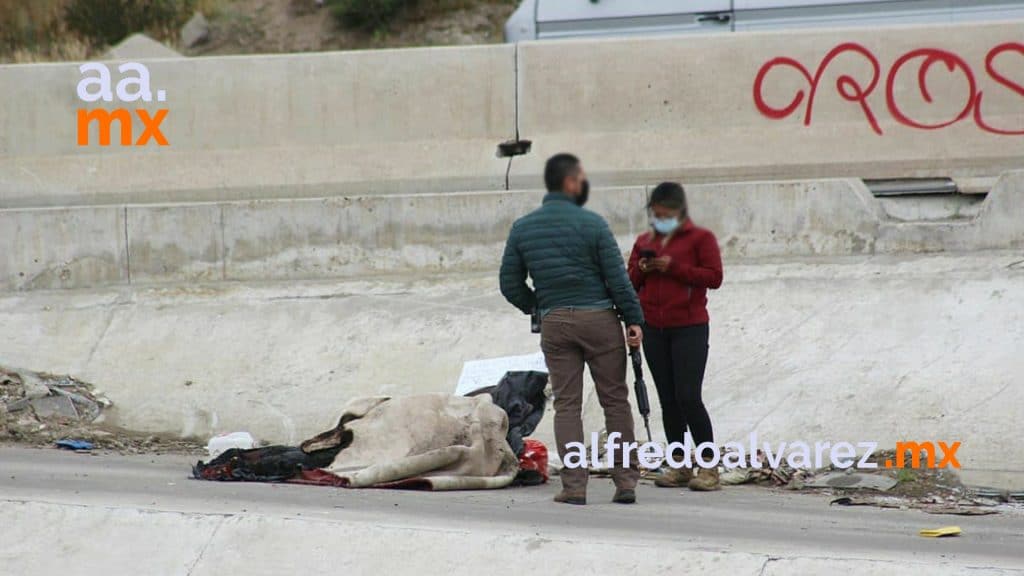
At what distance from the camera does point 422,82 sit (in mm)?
11781

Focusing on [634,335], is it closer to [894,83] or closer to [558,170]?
[558,170]

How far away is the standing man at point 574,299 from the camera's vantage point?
722 centimetres

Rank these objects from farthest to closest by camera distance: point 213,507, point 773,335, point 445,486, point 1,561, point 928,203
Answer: point 928,203 < point 773,335 < point 445,486 < point 213,507 < point 1,561

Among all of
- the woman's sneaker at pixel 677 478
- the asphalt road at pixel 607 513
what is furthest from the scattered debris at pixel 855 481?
the woman's sneaker at pixel 677 478

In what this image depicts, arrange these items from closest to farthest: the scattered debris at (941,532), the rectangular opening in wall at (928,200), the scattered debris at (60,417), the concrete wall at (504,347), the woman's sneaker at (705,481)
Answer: the scattered debris at (941,532)
the woman's sneaker at (705,481)
the concrete wall at (504,347)
the scattered debris at (60,417)
the rectangular opening in wall at (928,200)

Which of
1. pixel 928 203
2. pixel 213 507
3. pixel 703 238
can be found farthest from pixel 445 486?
pixel 928 203

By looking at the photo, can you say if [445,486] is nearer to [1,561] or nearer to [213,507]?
[213,507]

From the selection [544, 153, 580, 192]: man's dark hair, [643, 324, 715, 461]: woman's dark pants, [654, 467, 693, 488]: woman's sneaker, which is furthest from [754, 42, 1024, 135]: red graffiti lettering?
[544, 153, 580, 192]: man's dark hair

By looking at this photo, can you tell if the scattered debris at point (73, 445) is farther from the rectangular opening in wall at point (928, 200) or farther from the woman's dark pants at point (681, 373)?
the rectangular opening in wall at point (928, 200)

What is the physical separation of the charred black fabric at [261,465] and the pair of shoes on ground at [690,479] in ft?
5.81

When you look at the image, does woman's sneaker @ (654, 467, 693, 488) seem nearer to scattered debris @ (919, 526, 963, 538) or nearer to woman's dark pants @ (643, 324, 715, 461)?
woman's dark pants @ (643, 324, 715, 461)

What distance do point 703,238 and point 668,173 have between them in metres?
3.80

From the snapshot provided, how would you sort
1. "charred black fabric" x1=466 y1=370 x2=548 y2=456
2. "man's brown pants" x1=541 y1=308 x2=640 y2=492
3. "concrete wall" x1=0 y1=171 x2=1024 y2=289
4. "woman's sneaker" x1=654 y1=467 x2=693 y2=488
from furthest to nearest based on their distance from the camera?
"concrete wall" x1=0 y1=171 x2=1024 y2=289, "charred black fabric" x1=466 y1=370 x2=548 y2=456, "woman's sneaker" x1=654 y1=467 x2=693 y2=488, "man's brown pants" x1=541 y1=308 x2=640 y2=492

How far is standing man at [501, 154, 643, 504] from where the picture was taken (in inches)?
284
